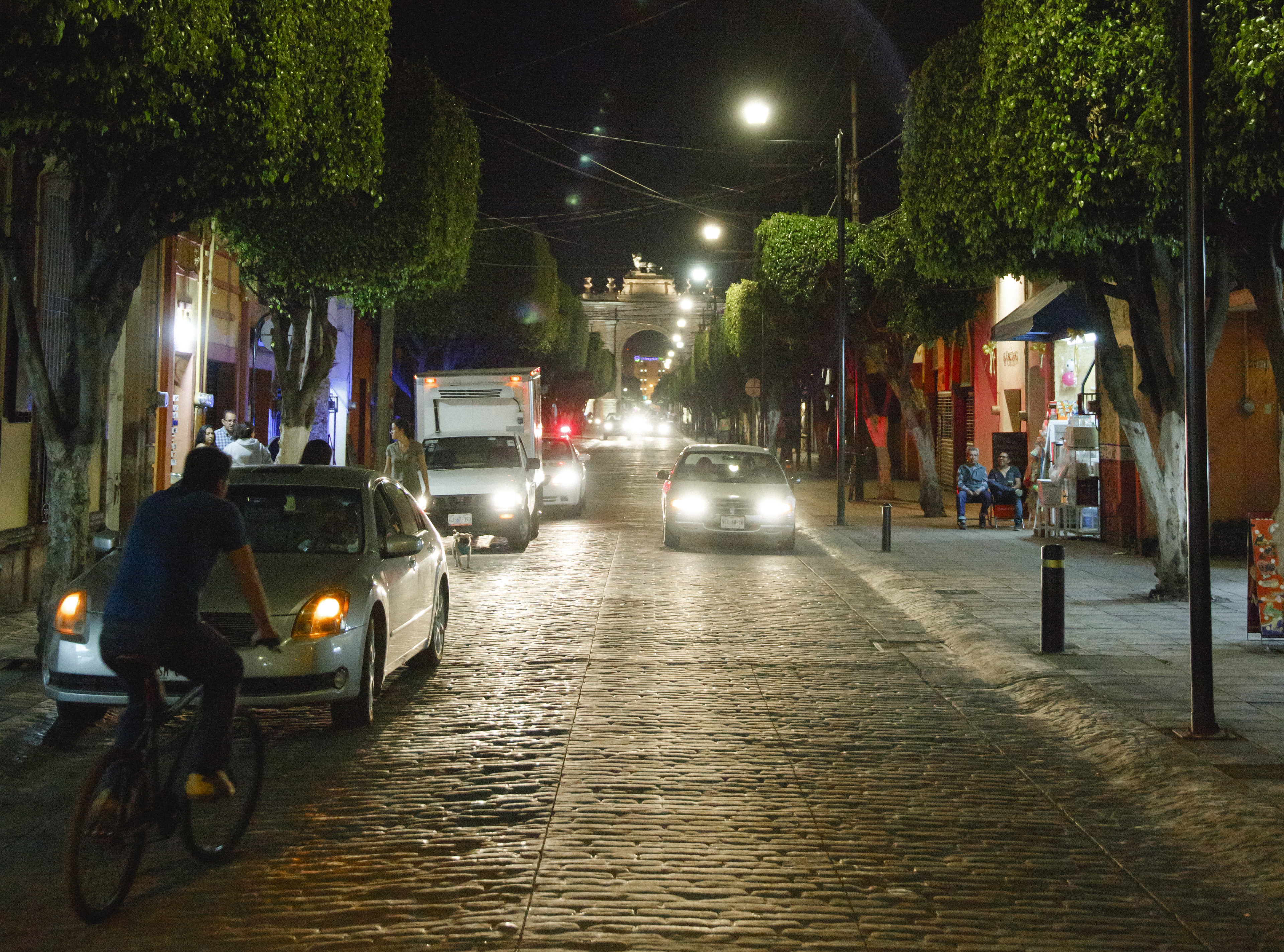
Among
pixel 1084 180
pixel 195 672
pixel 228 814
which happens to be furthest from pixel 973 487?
pixel 195 672

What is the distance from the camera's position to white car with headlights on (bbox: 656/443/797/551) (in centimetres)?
1936

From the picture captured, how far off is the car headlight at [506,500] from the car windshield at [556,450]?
768 cm

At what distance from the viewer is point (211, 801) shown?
507 cm

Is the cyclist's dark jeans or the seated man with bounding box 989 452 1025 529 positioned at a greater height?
the seated man with bounding box 989 452 1025 529

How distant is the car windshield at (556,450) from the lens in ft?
89.8

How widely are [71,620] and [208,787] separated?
258cm

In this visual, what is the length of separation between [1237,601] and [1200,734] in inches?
268

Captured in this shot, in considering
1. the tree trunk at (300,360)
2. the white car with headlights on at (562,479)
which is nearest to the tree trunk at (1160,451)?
the tree trunk at (300,360)

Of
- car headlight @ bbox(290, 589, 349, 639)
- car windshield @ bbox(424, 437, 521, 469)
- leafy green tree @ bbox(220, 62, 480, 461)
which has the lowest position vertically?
car headlight @ bbox(290, 589, 349, 639)

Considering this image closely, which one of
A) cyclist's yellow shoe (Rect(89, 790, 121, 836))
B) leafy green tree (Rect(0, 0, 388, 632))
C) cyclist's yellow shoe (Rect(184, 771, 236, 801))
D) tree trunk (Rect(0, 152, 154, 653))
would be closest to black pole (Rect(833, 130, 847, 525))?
leafy green tree (Rect(0, 0, 388, 632))

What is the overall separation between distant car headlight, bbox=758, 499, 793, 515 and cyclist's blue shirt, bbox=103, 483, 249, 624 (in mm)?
14621

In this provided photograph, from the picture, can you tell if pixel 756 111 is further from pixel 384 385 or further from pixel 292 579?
pixel 292 579

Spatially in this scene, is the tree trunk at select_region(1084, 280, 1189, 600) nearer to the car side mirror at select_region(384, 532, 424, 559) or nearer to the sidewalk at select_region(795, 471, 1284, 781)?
the sidewalk at select_region(795, 471, 1284, 781)

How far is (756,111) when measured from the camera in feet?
84.5
